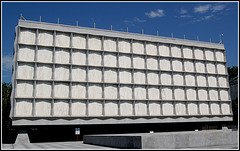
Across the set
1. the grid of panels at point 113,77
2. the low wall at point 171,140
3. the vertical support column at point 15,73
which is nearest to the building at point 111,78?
the grid of panels at point 113,77

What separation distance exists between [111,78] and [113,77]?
0.46 metres

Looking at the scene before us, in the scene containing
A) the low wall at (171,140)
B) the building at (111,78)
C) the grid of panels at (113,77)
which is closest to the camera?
the low wall at (171,140)

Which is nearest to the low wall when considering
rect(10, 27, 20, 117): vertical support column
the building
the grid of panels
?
the building

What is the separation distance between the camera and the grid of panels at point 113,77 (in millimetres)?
38750

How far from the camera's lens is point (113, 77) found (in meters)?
44.1

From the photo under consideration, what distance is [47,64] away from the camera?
39.8 meters

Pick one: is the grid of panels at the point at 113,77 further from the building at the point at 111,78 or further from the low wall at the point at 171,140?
the low wall at the point at 171,140

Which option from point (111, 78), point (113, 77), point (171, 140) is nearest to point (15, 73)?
point (111, 78)

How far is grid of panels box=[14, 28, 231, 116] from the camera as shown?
3875cm

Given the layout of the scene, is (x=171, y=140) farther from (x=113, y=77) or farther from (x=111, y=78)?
(x=113, y=77)

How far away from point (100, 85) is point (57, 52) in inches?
375

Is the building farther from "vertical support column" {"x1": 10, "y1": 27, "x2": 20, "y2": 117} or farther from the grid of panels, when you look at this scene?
"vertical support column" {"x1": 10, "y1": 27, "x2": 20, "y2": 117}

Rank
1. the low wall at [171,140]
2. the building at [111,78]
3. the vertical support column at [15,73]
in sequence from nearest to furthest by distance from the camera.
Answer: the low wall at [171,140]
the vertical support column at [15,73]
the building at [111,78]

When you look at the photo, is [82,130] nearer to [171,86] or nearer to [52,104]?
[52,104]
